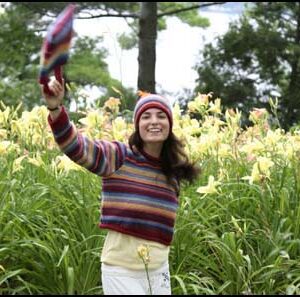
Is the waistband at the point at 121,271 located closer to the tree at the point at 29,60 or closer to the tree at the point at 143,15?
the tree at the point at 143,15

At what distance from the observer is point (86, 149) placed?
101 inches

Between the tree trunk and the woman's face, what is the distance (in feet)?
23.9

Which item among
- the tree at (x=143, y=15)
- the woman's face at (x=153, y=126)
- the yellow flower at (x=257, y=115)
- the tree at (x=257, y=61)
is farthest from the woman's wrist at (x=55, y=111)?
the tree at (x=257, y=61)

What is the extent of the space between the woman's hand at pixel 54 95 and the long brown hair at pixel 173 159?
0.48 metres

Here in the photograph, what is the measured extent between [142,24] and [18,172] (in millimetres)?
6255

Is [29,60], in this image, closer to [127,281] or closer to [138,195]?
[138,195]

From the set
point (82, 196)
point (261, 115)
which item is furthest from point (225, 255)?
point (261, 115)

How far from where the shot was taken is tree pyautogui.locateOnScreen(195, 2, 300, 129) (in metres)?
12.3

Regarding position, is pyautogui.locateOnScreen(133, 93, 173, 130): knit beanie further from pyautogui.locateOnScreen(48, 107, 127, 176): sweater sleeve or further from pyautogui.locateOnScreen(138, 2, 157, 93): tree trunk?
pyautogui.locateOnScreen(138, 2, 157, 93): tree trunk

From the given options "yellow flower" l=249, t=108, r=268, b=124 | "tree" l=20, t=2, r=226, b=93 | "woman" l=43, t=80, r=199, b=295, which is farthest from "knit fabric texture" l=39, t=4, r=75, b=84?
"tree" l=20, t=2, r=226, b=93

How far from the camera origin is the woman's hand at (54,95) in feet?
7.80

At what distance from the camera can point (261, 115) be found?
4398mm

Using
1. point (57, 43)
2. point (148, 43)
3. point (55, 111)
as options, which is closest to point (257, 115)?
point (55, 111)

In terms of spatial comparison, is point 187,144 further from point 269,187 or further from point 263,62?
point 263,62
